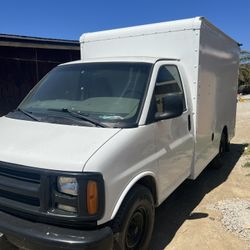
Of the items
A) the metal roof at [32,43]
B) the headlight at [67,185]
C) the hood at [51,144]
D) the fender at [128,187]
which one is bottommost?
the fender at [128,187]

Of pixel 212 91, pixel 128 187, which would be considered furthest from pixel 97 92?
pixel 212 91

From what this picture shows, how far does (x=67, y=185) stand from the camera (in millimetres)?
2693

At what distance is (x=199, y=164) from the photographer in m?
5.20

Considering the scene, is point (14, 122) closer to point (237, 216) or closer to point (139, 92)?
point (139, 92)

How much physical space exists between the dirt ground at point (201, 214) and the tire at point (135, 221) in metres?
0.42

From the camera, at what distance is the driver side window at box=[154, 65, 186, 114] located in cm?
373

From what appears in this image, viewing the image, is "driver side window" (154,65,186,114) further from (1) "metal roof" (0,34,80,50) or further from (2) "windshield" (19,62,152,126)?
(1) "metal roof" (0,34,80,50)

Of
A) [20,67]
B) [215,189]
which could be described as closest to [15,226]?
[215,189]

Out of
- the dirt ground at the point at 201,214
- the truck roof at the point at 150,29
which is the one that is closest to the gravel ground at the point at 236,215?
the dirt ground at the point at 201,214

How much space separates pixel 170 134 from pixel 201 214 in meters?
1.38

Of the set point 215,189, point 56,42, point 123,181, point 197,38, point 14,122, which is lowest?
point 215,189

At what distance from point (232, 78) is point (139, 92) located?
15.2ft

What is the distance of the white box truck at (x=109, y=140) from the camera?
8.89 feet

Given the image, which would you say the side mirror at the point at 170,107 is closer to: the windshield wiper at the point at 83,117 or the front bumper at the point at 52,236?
the windshield wiper at the point at 83,117
